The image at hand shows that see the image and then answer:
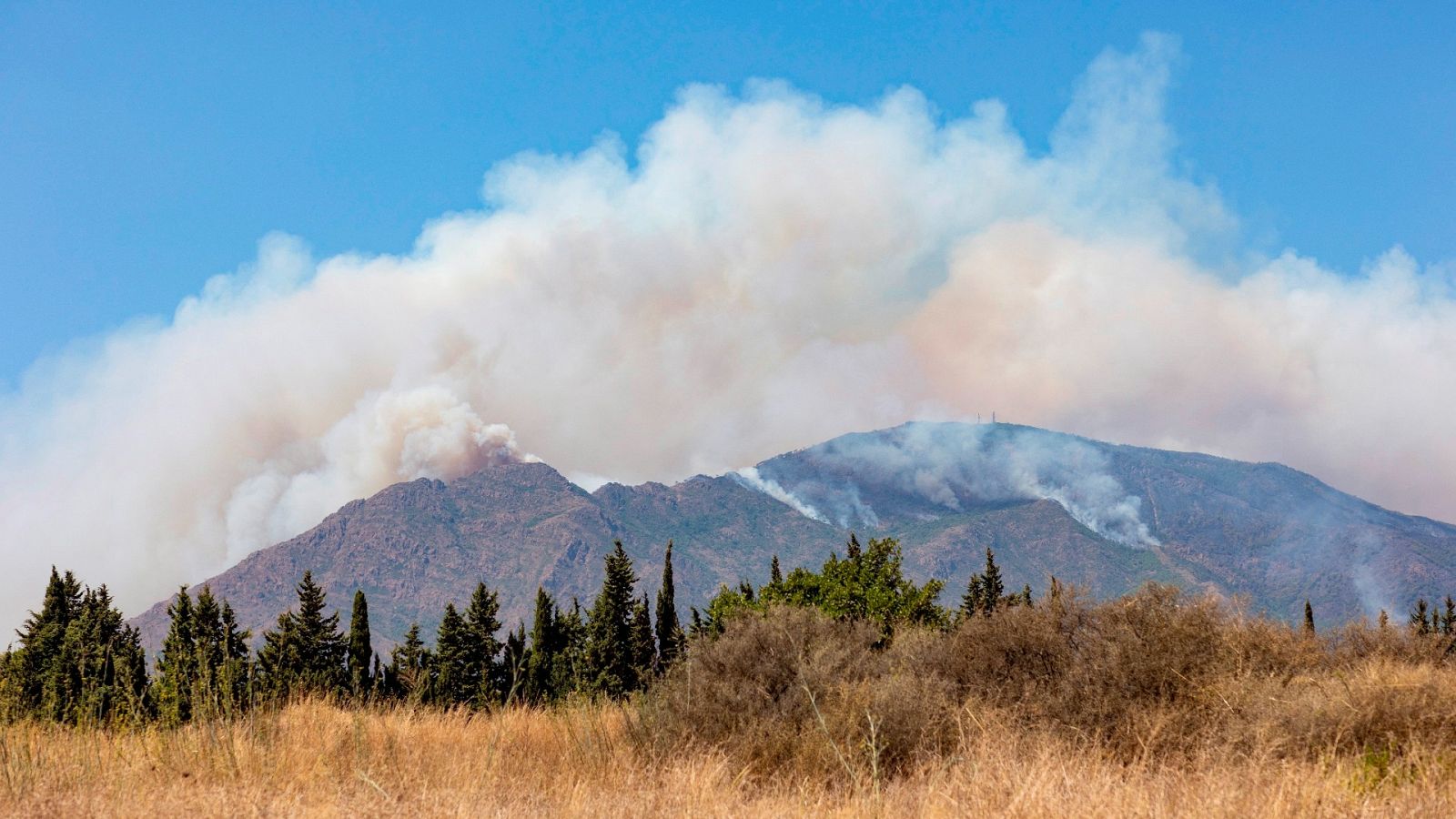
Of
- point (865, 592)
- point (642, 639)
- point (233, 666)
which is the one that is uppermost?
point (233, 666)

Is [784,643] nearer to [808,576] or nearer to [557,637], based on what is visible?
[808,576]

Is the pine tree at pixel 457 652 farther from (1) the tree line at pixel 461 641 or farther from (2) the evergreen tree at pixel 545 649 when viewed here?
(2) the evergreen tree at pixel 545 649

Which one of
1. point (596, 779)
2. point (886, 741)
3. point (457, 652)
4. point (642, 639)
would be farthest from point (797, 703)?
point (642, 639)

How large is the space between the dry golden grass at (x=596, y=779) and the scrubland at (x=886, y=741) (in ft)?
0.13

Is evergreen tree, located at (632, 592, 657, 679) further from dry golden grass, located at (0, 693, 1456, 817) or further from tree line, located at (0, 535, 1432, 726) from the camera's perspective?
dry golden grass, located at (0, 693, 1456, 817)

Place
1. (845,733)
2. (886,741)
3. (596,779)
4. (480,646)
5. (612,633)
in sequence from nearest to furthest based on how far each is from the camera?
(596,779)
(886,741)
(845,733)
(480,646)
(612,633)

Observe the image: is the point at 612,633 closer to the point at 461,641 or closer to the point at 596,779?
the point at 461,641

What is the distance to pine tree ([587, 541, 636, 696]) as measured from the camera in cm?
7100

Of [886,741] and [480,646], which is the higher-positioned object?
[886,741]

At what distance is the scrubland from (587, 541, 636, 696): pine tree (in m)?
56.4

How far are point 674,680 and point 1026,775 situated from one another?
20.0ft

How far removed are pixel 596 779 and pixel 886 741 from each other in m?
3.30

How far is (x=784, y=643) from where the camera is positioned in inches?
563

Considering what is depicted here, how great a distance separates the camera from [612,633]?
72.9m
